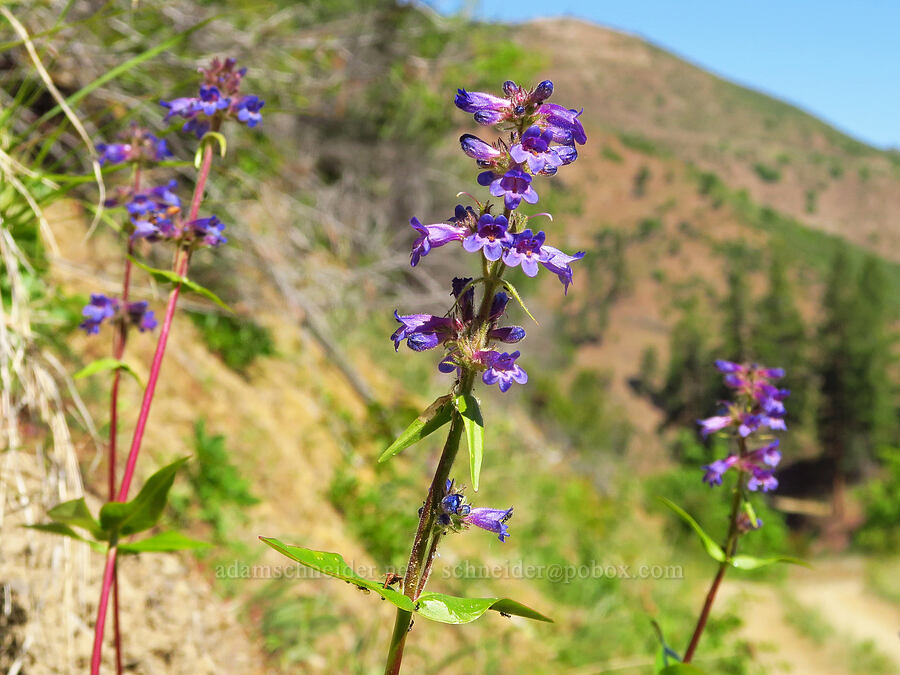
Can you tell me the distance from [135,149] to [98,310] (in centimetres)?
58

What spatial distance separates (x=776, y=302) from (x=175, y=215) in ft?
208

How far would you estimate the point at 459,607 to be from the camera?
1283mm

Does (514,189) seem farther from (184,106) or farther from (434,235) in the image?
(184,106)

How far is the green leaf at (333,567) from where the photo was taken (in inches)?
46.0

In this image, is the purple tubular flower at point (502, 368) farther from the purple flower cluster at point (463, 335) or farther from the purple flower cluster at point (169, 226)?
the purple flower cluster at point (169, 226)

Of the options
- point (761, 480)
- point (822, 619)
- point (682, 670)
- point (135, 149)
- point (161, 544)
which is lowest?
point (822, 619)

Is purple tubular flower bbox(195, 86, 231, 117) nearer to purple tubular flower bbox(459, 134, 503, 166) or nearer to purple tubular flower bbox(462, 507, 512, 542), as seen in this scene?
purple tubular flower bbox(459, 134, 503, 166)

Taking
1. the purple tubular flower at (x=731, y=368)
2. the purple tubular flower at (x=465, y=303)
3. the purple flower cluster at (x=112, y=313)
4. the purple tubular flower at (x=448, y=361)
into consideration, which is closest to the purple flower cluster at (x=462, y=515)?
the purple tubular flower at (x=448, y=361)

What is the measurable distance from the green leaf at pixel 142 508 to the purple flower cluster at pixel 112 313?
68cm

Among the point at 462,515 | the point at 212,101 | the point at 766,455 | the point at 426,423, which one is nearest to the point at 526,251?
the point at 426,423

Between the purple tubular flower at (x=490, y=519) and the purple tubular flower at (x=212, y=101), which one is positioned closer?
the purple tubular flower at (x=490, y=519)

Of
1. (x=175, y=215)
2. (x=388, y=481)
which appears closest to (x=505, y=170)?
(x=175, y=215)

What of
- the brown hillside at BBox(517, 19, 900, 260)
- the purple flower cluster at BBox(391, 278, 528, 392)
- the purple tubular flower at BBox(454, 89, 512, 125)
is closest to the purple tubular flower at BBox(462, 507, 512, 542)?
the purple flower cluster at BBox(391, 278, 528, 392)

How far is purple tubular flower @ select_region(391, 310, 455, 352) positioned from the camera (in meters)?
1.39
